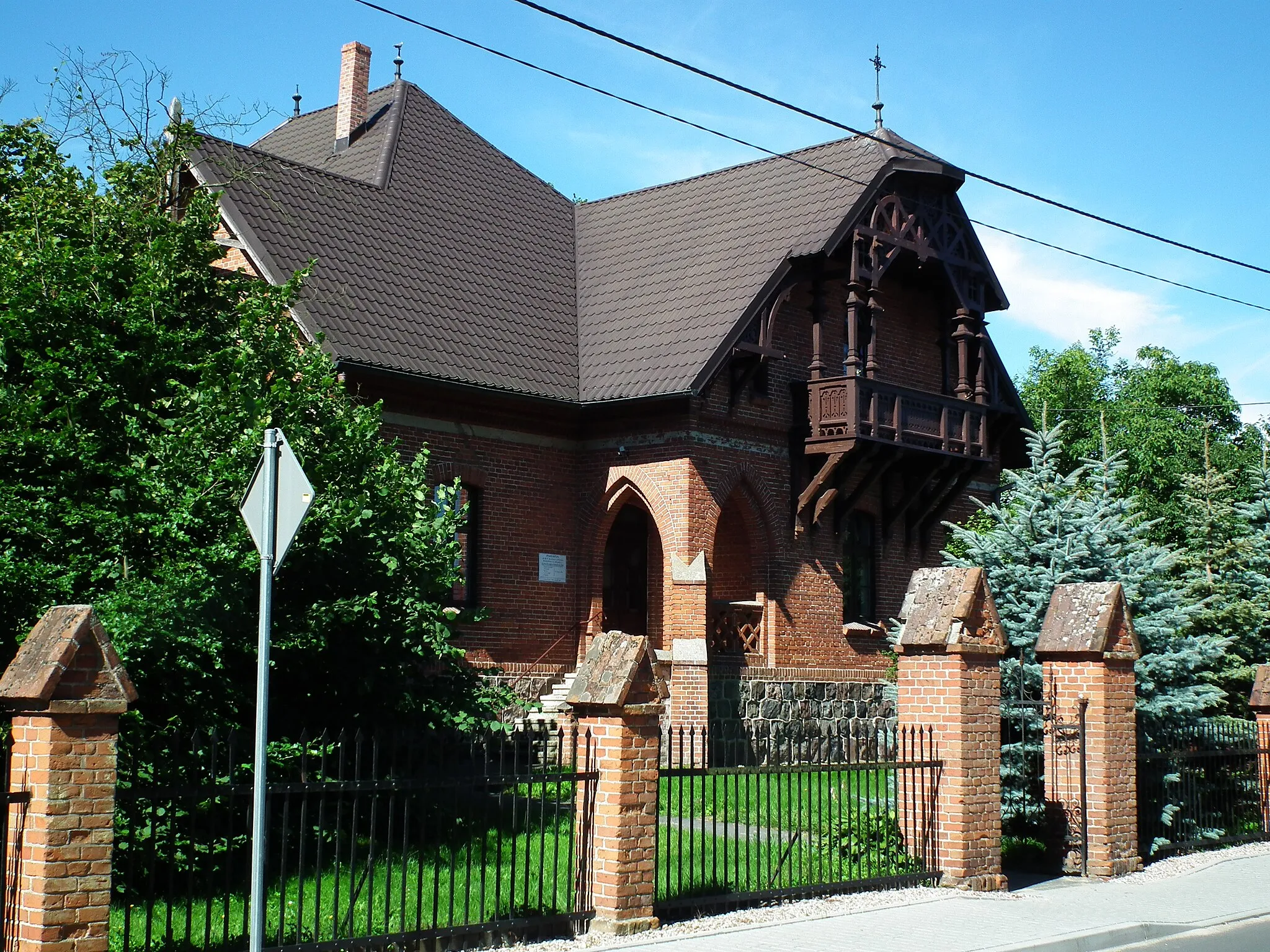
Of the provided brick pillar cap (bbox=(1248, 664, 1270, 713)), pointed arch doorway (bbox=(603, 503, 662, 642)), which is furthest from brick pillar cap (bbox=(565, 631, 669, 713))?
pointed arch doorway (bbox=(603, 503, 662, 642))

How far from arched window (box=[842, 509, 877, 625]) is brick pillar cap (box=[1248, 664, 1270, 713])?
7.45 m

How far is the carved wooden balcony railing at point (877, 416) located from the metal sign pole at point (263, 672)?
14.7m

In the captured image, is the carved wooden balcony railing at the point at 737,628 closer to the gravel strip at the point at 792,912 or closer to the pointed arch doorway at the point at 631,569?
the pointed arch doorway at the point at 631,569

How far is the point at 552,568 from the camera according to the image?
20.8 meters

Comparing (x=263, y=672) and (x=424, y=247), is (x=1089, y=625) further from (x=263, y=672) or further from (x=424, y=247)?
(x=424, y=247)

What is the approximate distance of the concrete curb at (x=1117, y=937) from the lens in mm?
9508

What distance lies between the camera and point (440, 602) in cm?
1316

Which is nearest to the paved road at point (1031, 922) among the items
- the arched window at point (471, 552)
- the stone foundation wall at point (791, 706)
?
the stone foundation wall at point (791, 706)

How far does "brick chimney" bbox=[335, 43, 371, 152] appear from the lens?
24.7 m

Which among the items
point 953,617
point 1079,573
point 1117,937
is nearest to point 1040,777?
point 1079,573

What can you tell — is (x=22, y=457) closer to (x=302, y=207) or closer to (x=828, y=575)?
(x=302, y=207)

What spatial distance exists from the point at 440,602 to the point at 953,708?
15.6ft

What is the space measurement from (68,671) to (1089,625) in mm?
9159

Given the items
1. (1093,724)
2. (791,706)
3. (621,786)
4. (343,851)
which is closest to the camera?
(621,786)
